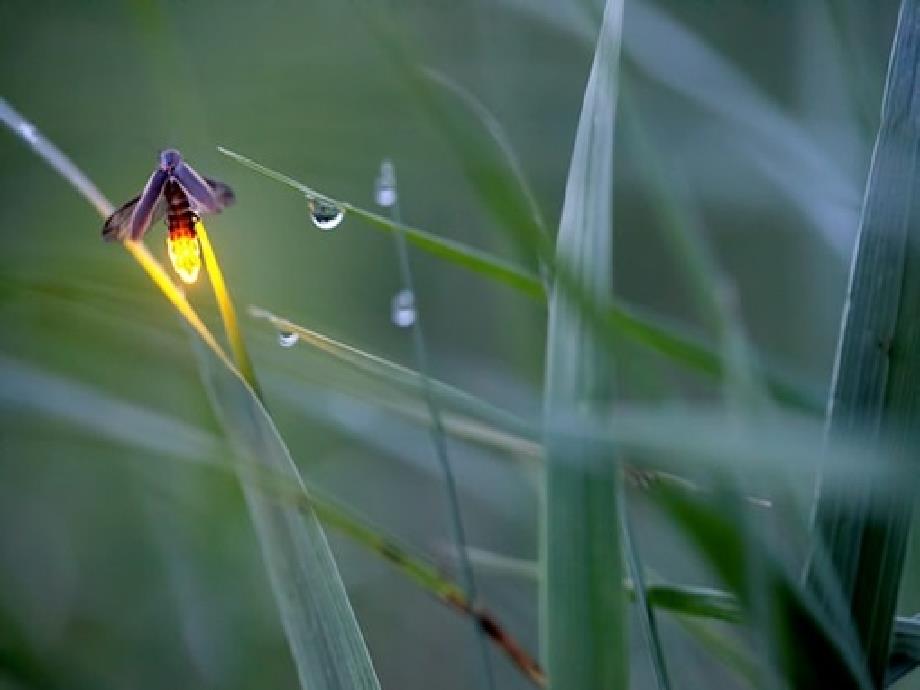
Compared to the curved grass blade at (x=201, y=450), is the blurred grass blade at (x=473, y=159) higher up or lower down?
higher up

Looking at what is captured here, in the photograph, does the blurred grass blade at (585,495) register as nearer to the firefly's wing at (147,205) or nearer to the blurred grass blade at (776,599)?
the blurred grass blade at (776,599)

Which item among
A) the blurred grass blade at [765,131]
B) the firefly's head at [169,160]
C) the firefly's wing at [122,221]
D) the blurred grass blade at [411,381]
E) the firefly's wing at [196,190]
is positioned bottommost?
the blurred grass blade at [411,381]

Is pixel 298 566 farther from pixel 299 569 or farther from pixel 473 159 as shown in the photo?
pixel 473 159

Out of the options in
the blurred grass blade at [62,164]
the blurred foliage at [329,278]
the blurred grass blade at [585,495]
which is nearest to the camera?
the blurred grass blade at [585,495]

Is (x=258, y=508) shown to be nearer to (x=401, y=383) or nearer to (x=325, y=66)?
(x=401, y=383)

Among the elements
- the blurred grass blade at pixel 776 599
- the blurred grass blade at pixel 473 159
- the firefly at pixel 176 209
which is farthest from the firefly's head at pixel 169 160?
the blurred grass blade at pixel 776 599

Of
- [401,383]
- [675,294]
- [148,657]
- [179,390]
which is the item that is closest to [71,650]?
[148,657]

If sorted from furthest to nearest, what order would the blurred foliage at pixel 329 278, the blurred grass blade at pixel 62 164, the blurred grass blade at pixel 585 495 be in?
the blurred foliage at pixel 329 278 < the blurred grass blade at pixel 62 164 < the blurred grass blade at pixel 585 495
